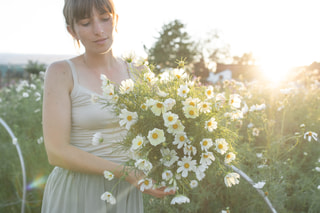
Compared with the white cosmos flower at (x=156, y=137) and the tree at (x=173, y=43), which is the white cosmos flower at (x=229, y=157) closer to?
the white cosmos flower at (x=156, y=137)

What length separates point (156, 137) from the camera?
95 cm

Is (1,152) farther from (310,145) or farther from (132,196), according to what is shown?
(310,145)

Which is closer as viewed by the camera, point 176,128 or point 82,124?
point 176,128

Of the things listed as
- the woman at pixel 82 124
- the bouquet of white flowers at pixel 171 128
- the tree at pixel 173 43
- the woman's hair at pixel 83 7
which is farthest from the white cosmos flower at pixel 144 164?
the tree at pixel 173 43

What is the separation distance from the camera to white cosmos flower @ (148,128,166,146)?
0.94 metres

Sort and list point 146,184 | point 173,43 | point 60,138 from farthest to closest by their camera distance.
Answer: point 173,43 → point 60,138 → point 146,184

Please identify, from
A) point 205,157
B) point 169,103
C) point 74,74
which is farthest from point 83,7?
point 205,157

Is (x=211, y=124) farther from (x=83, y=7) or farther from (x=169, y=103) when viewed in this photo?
(x=83, y=7)

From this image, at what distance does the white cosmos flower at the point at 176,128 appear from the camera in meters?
0.95

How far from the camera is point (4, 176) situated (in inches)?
123

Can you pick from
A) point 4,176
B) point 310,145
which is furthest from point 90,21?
point 4,176

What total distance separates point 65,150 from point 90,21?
0.66m

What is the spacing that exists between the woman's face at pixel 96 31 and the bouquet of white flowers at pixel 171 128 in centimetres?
40

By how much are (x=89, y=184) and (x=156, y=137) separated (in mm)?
681
